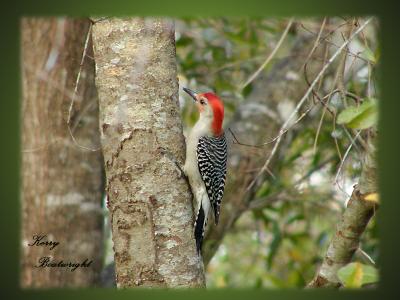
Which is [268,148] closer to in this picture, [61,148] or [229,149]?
[229,149]

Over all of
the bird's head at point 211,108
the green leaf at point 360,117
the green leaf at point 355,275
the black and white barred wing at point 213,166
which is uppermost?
the green leaf at point 360,117

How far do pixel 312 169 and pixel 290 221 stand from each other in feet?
1.10

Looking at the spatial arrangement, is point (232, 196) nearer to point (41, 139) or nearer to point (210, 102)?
point (210, 102)

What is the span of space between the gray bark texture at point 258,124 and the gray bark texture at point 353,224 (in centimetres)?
98

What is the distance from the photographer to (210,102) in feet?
11.6

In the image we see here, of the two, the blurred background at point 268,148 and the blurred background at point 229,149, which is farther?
the blurred background at point 229,149

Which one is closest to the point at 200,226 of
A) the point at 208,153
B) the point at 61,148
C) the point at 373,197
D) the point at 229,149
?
the point at 208,153

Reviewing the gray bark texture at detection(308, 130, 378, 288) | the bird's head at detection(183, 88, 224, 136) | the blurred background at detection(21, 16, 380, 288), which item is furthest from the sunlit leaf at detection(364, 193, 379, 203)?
the blurred background at detection(21, 16, 380, 288)

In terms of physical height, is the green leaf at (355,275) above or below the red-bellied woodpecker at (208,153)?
below

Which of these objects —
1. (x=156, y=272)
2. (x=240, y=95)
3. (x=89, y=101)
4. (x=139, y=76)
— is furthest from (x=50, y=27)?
(x=156, y=272)

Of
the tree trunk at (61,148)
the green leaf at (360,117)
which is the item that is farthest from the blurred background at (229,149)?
the green leaf at (360,117)

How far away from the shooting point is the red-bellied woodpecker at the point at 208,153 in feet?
10.7

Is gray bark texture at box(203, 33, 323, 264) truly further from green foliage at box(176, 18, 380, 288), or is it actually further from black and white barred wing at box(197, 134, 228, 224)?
black and white barred wing at box(197, 134, 228, 224)

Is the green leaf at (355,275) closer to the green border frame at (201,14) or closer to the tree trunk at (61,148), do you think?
the green border frame at (201,14)
